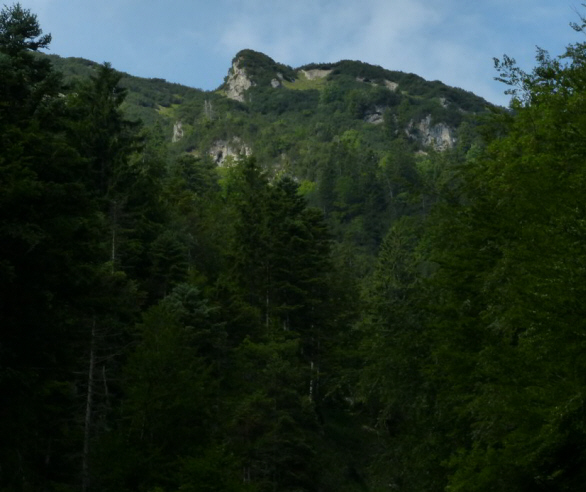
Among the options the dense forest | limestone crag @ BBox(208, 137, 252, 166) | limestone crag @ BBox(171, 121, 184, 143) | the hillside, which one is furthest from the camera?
limestone crag @ BBox(171, 121, 184, 143)

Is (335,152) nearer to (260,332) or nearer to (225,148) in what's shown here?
(225,148)

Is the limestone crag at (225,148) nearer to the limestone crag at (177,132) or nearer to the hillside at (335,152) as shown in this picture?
the hillside at (335,152)

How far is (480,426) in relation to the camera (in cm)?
1530

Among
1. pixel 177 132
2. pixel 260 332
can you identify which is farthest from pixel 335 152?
pixel 260 332

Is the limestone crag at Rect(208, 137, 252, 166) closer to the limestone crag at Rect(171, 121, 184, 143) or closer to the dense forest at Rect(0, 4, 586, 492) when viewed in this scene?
the limestone crag at Rect(171, 121, 184, 143)

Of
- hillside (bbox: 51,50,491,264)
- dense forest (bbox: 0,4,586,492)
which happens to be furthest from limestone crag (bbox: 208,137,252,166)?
dense forest (bbox: 0,4,586,492)

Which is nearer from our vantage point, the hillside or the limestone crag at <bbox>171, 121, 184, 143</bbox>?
the hillside

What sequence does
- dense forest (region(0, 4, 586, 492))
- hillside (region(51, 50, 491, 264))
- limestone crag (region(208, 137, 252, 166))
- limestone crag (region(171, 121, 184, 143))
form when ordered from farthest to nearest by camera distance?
1. limestone crag (region(171, 121, 184, 143))
2. limestone crag (region(208, 137, 252, 166))
3. hillside (region(51, 50, 491, 264))
4. dense forest (region(0, 4, 586, 492))

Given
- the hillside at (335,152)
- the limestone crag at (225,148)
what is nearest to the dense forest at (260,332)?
the hillside at (335,152)

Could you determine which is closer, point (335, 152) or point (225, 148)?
point (335, 152)

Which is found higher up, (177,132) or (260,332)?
(177,132)

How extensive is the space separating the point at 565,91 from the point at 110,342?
63.4 ft

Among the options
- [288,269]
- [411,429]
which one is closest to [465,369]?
[411,429]

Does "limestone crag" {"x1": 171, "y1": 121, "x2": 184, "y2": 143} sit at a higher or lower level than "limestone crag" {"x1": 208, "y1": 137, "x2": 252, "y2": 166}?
higher
